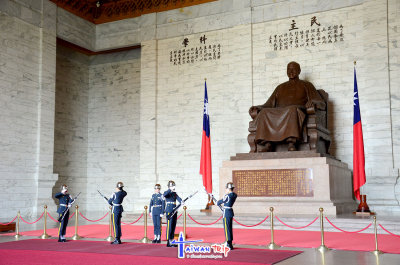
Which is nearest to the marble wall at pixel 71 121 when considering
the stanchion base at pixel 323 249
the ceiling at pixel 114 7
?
the ceiling at pixel 114 7

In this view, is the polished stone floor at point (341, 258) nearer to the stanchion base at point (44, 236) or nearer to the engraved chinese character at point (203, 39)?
the stanchion base at point (44, 236)

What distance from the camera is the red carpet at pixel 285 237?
5.39m

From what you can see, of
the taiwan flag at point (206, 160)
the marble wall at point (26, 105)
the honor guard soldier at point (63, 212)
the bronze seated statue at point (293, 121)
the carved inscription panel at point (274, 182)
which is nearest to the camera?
the honor guard soldier at point (63, 212)

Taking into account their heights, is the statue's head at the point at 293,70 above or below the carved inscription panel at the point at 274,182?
above

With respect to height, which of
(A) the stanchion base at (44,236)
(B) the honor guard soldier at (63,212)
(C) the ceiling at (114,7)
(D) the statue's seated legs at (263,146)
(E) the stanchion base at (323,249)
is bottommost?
(A) the stanchion base at (44,236)

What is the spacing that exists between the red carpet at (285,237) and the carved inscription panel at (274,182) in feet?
4.11

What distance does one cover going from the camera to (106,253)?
15.7 feet

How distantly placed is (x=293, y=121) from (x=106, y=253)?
464 centimetres

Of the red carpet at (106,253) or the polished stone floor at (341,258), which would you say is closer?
the polished stone floor at (341,258)

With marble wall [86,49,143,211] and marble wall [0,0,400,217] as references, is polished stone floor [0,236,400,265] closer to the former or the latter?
marble wall [0,0,400,217]

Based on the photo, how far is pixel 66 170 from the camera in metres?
12.4

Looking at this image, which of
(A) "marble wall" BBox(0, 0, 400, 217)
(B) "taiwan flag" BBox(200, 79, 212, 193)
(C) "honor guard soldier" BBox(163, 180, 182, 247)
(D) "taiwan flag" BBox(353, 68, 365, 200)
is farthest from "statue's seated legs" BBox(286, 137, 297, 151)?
(C) "honor guard soldier" BBox(163, 180, 182, 247)

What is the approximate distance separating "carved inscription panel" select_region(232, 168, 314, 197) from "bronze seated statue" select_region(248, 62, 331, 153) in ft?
1.81

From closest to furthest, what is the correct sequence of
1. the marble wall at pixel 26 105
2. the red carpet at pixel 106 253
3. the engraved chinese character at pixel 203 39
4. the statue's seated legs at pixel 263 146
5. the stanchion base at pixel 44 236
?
the red carpet at pixel 106 253 → the stanchion base at pixel 44 236 → the statue's seated legs at pixel 263 146 → the marble wall at pixel 26 105 → the engraved chinese character at pixel 203 39
